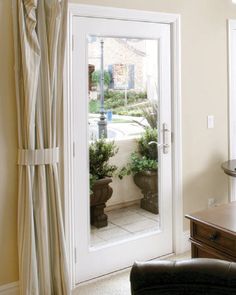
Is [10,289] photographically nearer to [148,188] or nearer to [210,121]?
[148,188]

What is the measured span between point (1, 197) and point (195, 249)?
131cm

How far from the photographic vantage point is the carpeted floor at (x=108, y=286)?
284 centimetres

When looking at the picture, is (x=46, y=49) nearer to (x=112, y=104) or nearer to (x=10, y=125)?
(x=10, y=125)

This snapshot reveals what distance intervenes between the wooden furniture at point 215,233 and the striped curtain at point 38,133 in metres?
1.00

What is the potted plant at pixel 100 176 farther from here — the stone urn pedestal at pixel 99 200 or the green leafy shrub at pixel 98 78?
the green leafy shrub at pixel 98 78

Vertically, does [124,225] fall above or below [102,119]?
below

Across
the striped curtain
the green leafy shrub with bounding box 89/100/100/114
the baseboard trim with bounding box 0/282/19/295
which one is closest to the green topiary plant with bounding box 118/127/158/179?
the green leafy shrub with bounding box 89/100/100/114

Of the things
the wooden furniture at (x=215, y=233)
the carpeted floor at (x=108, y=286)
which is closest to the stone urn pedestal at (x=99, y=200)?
the carpeted floor at (x=108, y=286)

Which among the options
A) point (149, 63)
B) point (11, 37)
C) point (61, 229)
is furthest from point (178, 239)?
point (11, 37)

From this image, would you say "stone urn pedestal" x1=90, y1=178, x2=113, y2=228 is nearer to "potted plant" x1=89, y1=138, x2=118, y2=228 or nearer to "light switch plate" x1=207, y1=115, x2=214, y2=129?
"potted plant" x1=89, y1=138, x2=118, y2=228

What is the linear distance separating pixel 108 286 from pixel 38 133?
129 centimetres

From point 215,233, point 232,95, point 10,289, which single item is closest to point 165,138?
point 232,95

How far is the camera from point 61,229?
261 cm

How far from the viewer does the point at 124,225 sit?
321 cm
